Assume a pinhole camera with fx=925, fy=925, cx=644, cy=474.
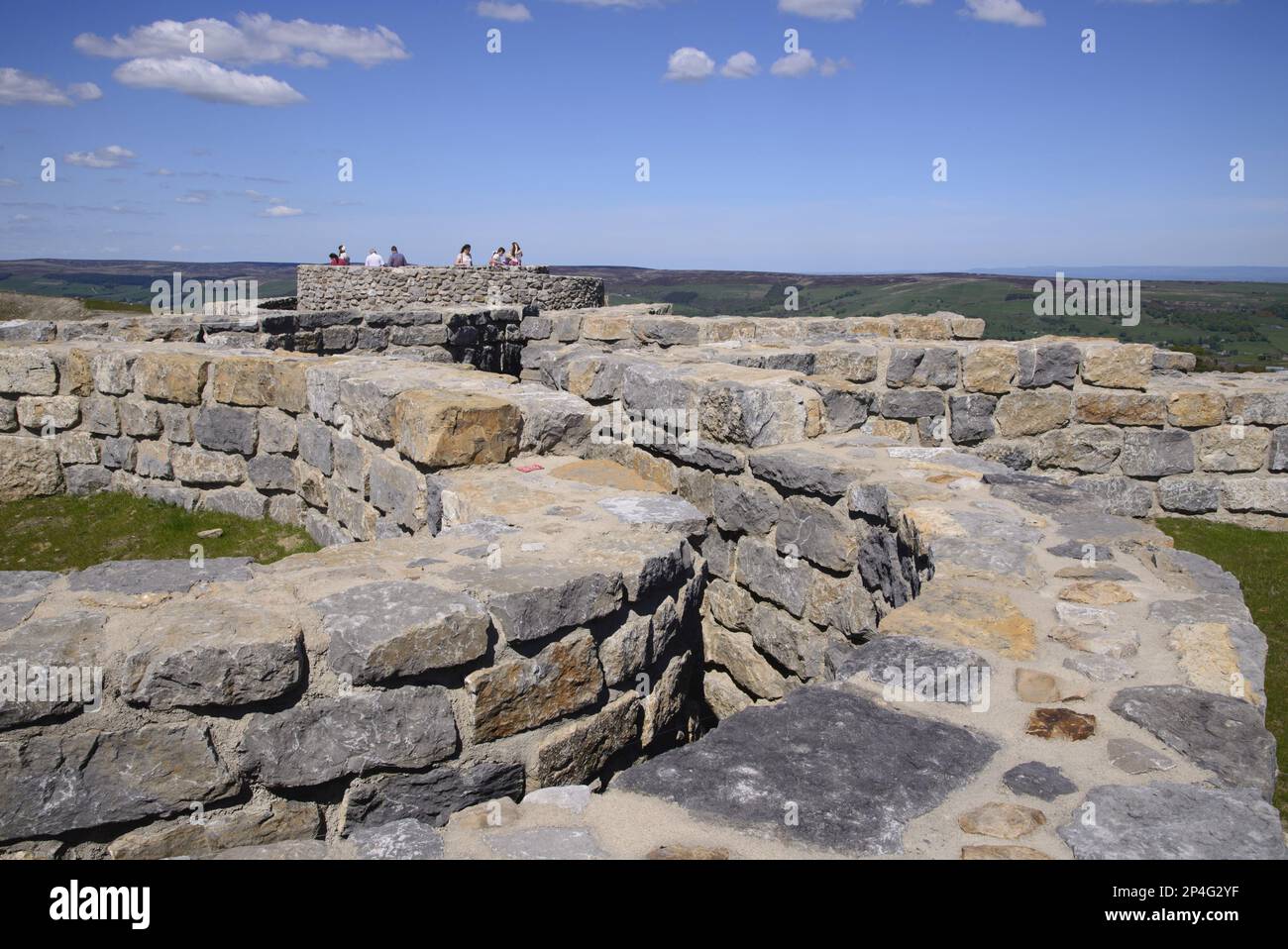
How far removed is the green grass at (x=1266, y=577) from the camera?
4520mm

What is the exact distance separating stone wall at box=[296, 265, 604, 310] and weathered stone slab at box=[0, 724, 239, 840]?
19.5m

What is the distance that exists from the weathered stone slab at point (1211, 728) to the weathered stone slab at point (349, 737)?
1.92 metres

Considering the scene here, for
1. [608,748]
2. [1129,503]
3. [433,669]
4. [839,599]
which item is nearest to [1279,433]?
[1129,503]

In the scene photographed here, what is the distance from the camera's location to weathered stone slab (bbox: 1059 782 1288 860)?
77.8 inches

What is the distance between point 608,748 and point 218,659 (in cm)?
128

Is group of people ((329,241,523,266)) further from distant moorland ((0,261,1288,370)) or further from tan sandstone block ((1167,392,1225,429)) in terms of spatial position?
tan sandstone block ((1167,392,1225,429))

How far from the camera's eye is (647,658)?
10.7 ft

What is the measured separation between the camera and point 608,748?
10.1 ft

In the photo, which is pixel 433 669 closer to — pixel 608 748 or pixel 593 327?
pixel 608 748

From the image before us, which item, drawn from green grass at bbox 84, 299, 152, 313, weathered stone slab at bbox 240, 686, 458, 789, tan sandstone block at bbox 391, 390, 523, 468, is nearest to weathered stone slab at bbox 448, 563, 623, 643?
weathered stone slab at bbox 240, 686, 458, 789

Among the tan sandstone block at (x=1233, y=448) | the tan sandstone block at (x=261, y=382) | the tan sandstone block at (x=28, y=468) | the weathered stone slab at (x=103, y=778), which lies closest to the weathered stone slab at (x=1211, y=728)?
the weathered stone slab at (x=103, y=778)

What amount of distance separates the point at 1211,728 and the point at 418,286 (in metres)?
21.3

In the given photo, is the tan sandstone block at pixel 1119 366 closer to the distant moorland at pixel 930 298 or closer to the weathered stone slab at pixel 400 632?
the weathered stone slab at pixel 400 632
